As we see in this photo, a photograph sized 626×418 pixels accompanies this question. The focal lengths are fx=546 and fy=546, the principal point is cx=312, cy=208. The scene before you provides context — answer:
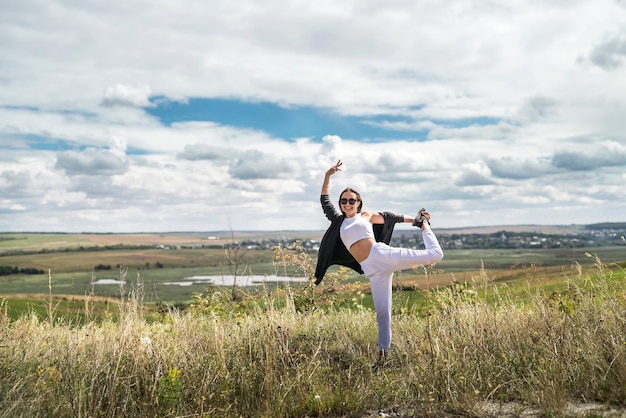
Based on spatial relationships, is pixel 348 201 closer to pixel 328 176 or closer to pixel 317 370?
pixel 328 176

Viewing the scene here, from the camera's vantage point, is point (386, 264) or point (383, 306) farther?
point (383, 306)

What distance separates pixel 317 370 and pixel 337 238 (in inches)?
82.3

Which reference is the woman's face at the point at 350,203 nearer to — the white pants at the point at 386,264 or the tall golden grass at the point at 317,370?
the white pants at the point at 386,264

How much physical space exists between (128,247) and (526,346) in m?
175

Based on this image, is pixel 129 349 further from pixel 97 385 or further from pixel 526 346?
pixel 526 346

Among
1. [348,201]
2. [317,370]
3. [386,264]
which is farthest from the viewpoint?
[348,201]

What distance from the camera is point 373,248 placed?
7762mm

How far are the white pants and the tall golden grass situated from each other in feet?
1.65

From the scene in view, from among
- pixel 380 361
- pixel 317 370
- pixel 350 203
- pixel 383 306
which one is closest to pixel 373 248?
pixel 350 203

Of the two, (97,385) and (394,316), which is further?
(394,316)

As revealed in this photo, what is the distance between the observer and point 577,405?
6004mm

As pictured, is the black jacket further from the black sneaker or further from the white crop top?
Result: the black sneaker

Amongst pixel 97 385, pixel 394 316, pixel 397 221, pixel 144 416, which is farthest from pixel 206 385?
pixel 394 316

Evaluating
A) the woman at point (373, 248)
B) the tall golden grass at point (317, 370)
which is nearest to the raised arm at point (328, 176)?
the woman at point (373, 248)
